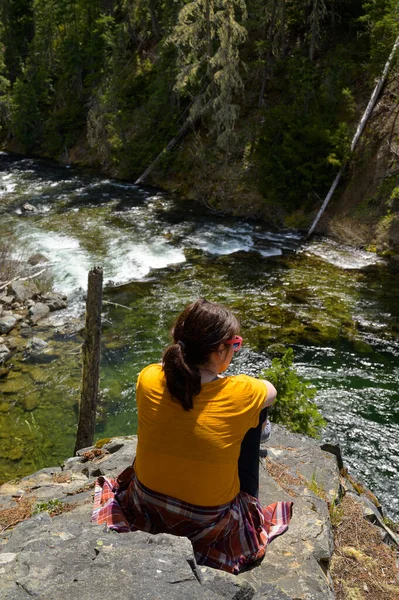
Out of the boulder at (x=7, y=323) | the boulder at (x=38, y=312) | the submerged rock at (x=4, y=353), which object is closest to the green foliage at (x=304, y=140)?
the boulder at (x=38, y=312)

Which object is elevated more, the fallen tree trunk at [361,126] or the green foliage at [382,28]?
the green foliage at [382,28]

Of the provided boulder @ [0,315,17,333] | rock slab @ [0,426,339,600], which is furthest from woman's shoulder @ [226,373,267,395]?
boulder @ [0,315,17,333]

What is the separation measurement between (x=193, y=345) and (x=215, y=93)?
1934 centimetres

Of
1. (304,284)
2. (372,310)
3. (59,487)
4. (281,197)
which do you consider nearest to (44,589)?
(59,487)

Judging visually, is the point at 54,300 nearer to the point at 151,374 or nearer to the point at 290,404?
the point at 290,404

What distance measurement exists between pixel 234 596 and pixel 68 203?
1967cm

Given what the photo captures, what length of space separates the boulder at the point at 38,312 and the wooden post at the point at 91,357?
527 cm

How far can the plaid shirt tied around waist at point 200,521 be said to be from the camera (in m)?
3.13

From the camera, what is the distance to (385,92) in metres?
18.5

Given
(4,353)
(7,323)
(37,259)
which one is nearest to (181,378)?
(4,353)

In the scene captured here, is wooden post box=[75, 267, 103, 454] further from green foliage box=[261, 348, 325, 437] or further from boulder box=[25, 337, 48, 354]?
boulder box=[25, 337, 48, 354]

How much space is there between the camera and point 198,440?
293 cm

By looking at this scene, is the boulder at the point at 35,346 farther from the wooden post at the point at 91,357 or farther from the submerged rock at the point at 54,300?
the wooden post at the point at 91,357

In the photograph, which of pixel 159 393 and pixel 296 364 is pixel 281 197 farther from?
pixel 159 393
